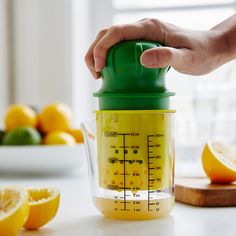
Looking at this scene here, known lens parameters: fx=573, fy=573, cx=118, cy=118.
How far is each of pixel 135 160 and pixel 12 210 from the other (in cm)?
19

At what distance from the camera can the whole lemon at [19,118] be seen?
1410mm

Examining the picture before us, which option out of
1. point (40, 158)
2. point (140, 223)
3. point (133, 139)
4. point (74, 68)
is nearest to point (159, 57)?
point (133, 139)

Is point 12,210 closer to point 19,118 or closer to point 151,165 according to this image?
point 151,165

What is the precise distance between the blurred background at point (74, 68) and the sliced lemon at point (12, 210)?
1085 mm

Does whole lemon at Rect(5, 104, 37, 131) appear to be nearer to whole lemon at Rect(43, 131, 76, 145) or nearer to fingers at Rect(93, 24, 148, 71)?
whole lemon at Rect(43, 131, 76, 145)

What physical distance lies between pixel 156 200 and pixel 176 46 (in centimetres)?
23

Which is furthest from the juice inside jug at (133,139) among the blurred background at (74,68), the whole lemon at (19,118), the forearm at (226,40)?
the blurred background at (74,68)

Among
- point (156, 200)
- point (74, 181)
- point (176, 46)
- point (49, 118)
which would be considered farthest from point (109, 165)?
point (49, 118)

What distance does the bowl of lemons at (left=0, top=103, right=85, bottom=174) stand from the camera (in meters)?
1.33

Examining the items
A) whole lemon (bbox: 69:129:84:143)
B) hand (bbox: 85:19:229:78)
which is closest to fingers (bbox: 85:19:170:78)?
hand (bbox: 85:19:229:78)

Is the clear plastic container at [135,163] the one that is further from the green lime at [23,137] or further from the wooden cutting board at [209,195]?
the green lime at [23,137]

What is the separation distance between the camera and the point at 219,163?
0.99m

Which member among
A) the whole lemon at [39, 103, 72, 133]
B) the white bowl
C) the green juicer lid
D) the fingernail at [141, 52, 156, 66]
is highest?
the fingernail at [141, 52, 156, 66]

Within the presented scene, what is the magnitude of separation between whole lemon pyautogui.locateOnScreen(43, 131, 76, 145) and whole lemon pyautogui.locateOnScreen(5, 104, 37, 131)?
0.18 ft
